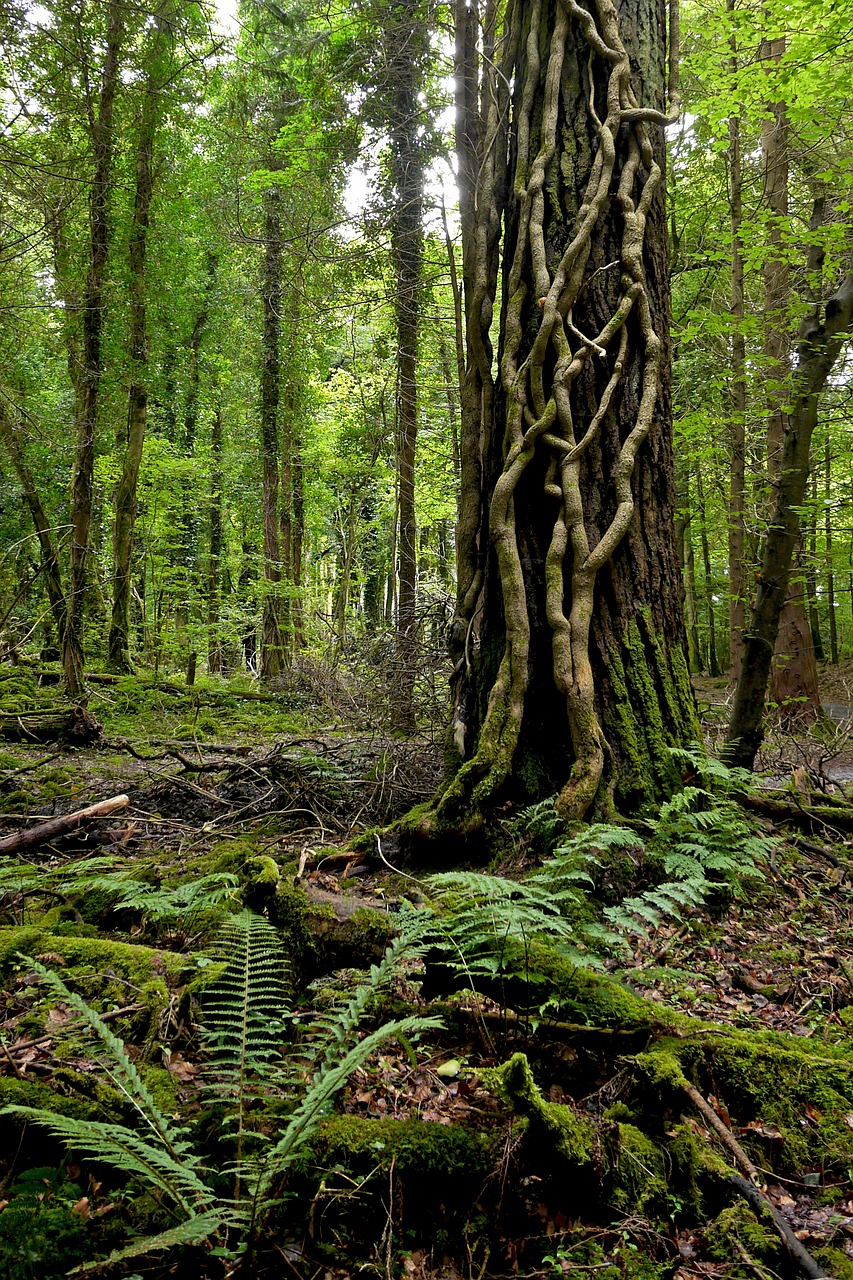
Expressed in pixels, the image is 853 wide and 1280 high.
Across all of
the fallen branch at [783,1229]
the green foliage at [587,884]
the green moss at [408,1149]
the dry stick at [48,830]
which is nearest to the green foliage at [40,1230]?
the green moss at [408,1149]

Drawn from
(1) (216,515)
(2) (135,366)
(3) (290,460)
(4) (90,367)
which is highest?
(2) (135,366)

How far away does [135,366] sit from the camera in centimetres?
1013

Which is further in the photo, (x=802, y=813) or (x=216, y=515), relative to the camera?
(x=216, y=515)

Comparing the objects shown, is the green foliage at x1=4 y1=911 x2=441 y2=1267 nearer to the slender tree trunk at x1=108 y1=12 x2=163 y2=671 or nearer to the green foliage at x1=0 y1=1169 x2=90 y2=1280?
the green foliage at x1=0 y1=1169 x2=90 y2=1280

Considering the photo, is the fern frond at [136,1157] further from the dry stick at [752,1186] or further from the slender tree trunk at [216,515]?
the slender tree trunk at [216,515]

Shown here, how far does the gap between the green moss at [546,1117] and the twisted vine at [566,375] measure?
5.15 feet

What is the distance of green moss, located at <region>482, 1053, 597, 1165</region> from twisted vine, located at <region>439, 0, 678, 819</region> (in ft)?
5.15

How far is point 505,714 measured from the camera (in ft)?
10.5

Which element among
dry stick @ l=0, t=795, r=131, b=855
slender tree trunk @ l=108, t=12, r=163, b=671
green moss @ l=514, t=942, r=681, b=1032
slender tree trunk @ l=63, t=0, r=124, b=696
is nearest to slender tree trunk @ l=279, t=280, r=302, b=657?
slender tree trunk @ l=108, t=12, r=163, b=671

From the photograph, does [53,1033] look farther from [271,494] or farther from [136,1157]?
[271,494]

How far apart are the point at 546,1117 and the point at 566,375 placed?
3.07 m

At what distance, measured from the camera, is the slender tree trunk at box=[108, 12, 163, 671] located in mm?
9320

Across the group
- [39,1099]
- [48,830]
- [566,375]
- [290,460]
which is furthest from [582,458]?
[290,460]

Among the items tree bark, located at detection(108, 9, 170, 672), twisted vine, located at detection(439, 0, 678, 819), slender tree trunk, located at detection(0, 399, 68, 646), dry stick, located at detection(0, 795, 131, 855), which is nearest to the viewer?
twisted vine, located at detection(439, 0, 678, 819)
